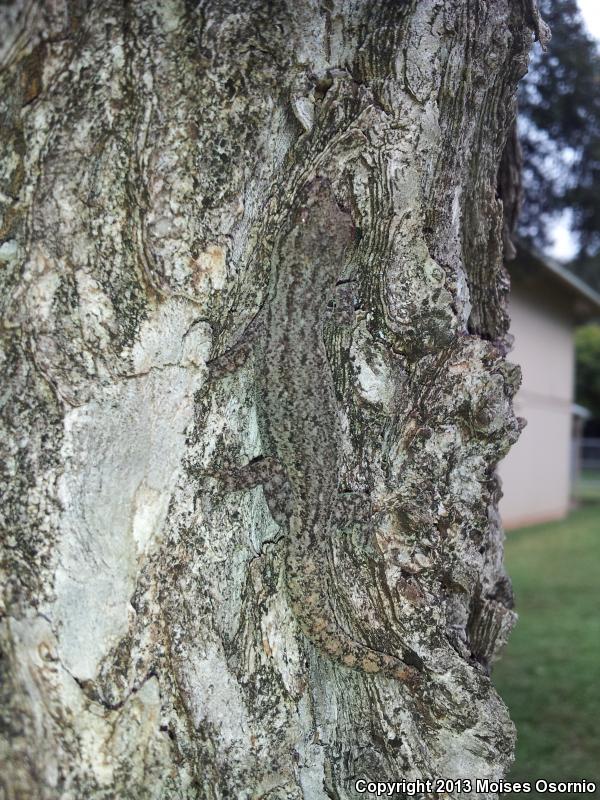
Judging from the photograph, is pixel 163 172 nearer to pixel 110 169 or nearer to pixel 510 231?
pixel 110 169

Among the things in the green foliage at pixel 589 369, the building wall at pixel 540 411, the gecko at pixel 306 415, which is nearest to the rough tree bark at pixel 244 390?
the gecko at pixel 306 415


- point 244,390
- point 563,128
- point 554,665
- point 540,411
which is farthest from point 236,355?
point 540,411

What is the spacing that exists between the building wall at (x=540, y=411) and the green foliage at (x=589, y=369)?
18.9 metres

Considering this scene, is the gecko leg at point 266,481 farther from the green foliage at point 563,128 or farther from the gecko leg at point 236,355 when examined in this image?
the green foliage at point 563,128

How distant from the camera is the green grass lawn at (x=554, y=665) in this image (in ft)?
16.5

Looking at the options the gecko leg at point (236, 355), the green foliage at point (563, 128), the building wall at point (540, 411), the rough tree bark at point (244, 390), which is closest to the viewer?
the rough tree bark at point (244, 390)

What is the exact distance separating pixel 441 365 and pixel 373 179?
2.30 ft

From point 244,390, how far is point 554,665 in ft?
19.3

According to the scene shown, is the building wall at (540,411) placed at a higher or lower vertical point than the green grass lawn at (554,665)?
higher

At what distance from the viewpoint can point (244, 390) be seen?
2.63 metres

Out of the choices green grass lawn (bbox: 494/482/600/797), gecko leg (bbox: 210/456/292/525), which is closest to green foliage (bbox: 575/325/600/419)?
green grass lawn (bbox: 494/482/600/797)

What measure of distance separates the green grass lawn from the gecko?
9.33ft

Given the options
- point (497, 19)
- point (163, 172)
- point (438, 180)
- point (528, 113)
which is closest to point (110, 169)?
Answer: point (163, 172)

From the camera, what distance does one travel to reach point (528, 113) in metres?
5.22
